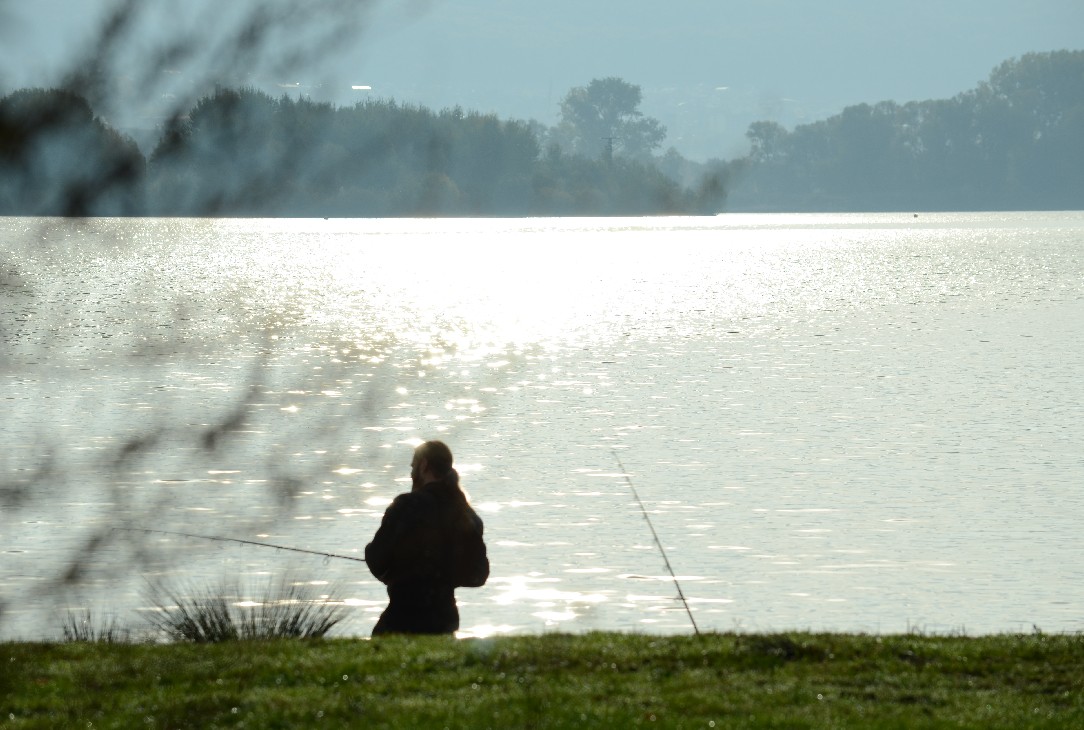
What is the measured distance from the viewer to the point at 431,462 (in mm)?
9070

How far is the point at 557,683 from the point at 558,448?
2079cm

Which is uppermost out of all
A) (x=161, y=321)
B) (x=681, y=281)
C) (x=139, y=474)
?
(x=161, y=321)

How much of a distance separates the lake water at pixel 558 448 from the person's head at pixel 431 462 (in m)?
0.09

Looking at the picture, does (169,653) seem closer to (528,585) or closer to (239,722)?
(239,722)

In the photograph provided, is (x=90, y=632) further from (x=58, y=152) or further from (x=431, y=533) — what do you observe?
(x=58, y=152)

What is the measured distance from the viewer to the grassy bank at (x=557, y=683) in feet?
24.7

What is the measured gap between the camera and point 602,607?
1586 centimetres

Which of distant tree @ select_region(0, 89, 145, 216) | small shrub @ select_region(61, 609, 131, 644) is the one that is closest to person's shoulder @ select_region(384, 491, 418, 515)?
small shrub @ select_region(61, 609, 131, 644)

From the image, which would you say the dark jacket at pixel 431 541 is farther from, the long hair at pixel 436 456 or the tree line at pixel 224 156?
the tree line at pixel 224 156

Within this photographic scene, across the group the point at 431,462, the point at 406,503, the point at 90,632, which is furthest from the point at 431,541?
the point at 90,632

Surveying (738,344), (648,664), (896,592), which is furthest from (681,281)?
(648,664)

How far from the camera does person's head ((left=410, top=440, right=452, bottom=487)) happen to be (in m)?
9.03

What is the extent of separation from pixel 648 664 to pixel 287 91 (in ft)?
21.4

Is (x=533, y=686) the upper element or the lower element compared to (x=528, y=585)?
upper
